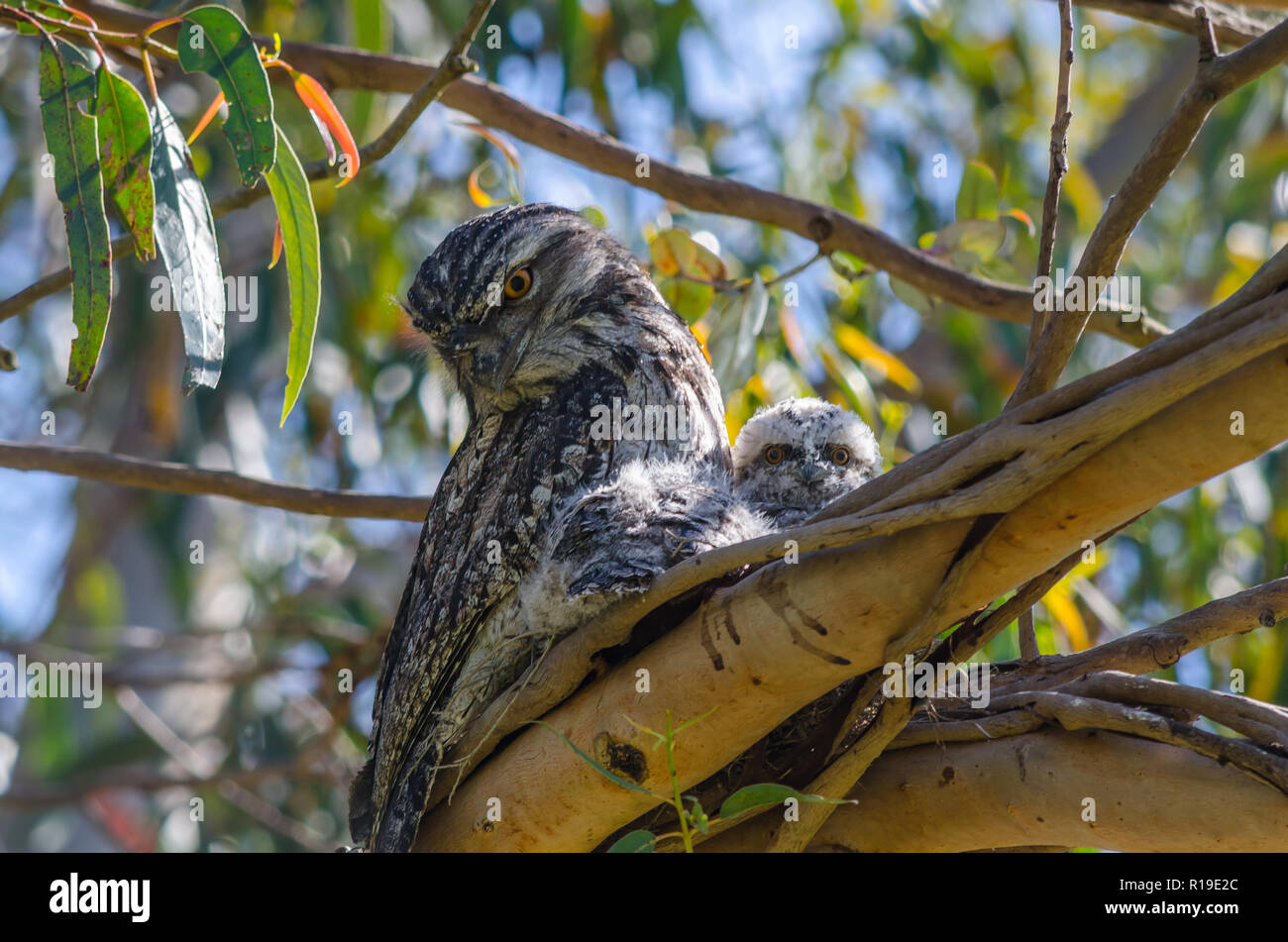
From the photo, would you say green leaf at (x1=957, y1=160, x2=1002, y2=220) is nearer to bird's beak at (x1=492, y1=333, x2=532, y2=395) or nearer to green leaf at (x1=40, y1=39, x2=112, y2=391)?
bird's beak at (x1=492, y1=333, x2=532, y2=395)

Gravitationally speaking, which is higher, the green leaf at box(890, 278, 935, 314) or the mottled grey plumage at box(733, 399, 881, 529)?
the green leaf at box(890, 278, 935, 314)

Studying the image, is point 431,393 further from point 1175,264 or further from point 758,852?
point 1175,264

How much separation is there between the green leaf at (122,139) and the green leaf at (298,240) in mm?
206

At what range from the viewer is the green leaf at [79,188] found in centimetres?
193

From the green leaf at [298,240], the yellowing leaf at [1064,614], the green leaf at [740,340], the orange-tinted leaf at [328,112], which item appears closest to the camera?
the green leaf at [298,240]

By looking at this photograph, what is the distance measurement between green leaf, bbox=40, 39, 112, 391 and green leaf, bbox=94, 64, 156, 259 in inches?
1.1

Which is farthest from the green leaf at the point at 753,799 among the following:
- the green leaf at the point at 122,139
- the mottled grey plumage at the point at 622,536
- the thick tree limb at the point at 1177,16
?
the thick tree limb at the point at 1177,16

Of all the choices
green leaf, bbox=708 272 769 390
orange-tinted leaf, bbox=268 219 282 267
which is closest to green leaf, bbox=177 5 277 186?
orange-tinted leaf, bbox=268 219 282 267

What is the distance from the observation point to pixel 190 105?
5.97m

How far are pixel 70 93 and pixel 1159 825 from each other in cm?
196

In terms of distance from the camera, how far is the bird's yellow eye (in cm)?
247

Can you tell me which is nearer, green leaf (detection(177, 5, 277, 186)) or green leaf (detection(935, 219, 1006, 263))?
green leaf (detection(177, 5, 277, 186))

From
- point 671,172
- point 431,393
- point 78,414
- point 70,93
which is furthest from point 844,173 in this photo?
point 78,414

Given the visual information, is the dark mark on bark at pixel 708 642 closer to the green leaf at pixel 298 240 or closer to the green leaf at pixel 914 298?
the green leaf at pixel 298 240
